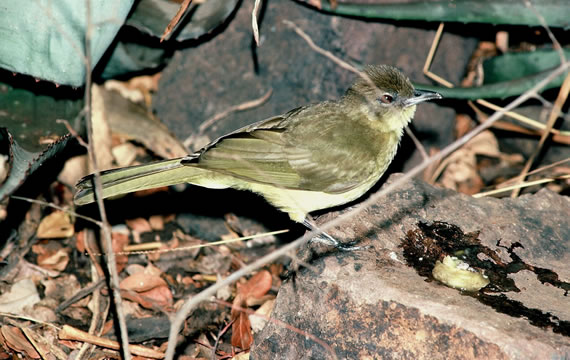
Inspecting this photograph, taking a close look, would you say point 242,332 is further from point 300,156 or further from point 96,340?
point 300,156

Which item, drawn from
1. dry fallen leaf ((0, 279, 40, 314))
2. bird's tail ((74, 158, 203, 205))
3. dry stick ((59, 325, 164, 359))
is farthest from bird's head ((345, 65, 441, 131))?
dry fallen leaf ((0, 279, 40, 314))

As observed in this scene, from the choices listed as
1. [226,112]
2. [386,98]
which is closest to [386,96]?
[386,98]

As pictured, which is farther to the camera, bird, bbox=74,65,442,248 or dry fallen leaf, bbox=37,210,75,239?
dry fallen leaf, bbox=37,210,75,239

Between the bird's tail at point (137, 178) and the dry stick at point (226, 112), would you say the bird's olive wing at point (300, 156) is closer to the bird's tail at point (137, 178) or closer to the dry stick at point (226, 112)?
the bird's tail at point (137, 178)

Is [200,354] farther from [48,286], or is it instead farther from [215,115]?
[215,115]

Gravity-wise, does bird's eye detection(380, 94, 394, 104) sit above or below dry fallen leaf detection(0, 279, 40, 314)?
above

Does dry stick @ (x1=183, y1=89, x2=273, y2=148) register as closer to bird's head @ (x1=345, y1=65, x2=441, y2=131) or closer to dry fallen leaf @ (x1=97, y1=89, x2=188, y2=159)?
dry fallen leaf @ (x1=97, y1=89, x2=188, y2=159)

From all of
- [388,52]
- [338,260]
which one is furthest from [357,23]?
[338,260]

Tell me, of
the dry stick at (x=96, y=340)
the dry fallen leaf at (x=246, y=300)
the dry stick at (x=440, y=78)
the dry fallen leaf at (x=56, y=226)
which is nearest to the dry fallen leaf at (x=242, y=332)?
the dry fallen leaf at (x=246, y=300)
